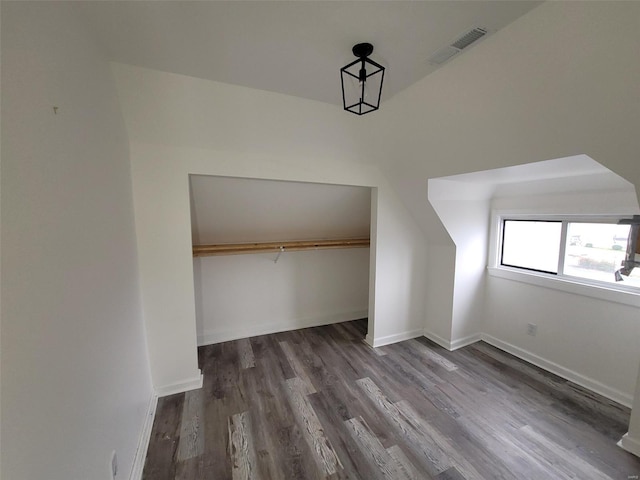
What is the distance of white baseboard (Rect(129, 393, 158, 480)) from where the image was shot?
4.62 feet

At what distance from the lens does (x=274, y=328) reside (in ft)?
10.5

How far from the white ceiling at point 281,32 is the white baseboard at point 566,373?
2773mm

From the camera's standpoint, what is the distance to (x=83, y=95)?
1.11 metres

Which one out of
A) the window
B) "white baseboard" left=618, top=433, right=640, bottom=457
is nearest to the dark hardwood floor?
"white baseboard" left=618, top=433, right=640, bottom=457

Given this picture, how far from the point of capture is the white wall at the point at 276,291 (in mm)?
2914

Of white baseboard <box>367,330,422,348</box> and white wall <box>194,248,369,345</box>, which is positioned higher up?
white wall <box>194,248,369,345</box>

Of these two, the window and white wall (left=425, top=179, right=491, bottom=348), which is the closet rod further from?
the window

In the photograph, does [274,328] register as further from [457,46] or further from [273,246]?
[457,46]

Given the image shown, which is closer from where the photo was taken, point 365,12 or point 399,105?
point 365,12

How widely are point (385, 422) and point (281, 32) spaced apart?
98.5 inches

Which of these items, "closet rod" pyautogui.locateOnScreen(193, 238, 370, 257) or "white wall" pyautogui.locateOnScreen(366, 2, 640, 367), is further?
"closet rod" pyautogui.locateOnScreen(193, 238, 370, 257)

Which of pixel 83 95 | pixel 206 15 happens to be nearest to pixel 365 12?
pixel 206 15

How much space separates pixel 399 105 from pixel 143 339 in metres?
2.61

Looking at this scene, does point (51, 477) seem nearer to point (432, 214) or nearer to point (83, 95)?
point (83, 95)
